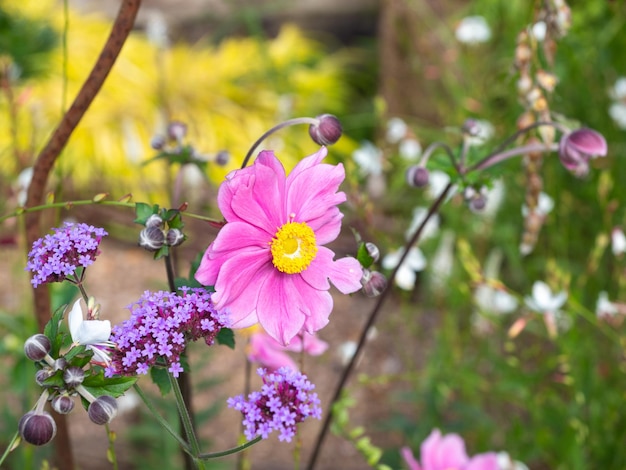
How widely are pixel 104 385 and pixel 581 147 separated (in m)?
0.37

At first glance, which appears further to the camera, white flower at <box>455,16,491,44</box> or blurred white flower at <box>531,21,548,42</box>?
white flower at <box>455,16,491,44</box>

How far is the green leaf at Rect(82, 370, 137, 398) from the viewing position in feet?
1.37

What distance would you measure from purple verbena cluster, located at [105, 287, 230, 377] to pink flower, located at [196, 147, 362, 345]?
0.07ft

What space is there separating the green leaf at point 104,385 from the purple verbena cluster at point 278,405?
6 centimetres

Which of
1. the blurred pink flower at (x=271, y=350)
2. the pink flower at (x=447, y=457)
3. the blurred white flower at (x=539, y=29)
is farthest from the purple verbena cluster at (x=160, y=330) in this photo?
the blurred white flower at (x=539, y=29)

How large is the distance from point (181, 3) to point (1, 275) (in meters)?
1.80

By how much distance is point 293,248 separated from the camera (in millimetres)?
477

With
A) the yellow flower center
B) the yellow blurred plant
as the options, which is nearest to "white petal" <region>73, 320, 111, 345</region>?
the yellow flower center

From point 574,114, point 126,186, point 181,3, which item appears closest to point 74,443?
point 574,114

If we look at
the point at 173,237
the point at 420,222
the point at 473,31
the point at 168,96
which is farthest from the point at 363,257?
the point at 168,96

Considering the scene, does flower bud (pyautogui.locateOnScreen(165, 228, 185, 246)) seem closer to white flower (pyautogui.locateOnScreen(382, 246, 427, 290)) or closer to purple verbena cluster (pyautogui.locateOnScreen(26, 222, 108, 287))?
purple verbena cluster (pyautogui.locateOnScreen(26, 222, 108, 287))

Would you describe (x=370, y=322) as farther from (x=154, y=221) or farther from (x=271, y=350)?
(x=154, y=221)

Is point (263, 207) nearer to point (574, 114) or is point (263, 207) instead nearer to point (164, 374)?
point (164, 374)

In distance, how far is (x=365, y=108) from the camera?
304 cm
